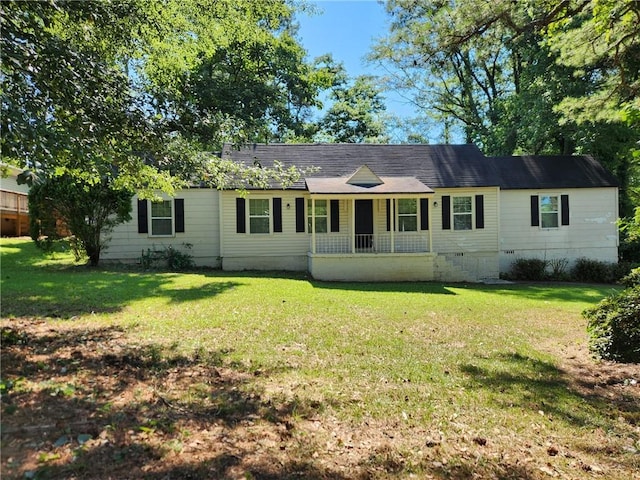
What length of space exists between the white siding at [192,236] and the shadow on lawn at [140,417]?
34.7ft

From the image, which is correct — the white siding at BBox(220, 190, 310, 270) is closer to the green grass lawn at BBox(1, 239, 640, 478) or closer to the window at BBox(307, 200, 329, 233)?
the window at BBox(307, 200, 329, 233)

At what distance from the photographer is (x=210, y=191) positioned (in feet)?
52.0

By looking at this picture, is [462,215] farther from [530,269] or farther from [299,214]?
[299,214]

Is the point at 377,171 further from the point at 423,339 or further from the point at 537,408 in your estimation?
the point at 537,408

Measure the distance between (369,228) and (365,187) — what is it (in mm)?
1946

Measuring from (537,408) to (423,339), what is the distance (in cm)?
248

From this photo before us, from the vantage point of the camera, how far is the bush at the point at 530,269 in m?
16.6

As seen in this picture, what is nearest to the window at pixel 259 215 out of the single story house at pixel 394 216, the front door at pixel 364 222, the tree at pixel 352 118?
the single story house at pixel 394 216

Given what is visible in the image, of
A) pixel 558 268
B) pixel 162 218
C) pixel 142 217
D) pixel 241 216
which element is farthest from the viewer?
pixel 558 268

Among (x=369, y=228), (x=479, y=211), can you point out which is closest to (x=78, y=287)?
(x=369, y=228)

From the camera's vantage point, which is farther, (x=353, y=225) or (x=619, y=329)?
(x=353, y=225)

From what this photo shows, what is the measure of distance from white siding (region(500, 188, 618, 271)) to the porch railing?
388 centimetres

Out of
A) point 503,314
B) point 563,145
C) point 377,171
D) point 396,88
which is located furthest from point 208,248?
point 563,145

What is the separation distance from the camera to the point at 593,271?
16.8 m
